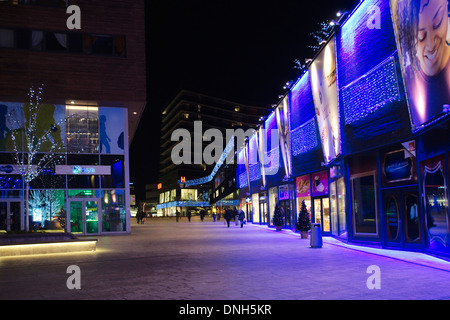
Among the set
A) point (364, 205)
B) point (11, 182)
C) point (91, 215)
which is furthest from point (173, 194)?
point (364, 205)

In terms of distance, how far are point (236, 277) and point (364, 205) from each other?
9987 millimetres

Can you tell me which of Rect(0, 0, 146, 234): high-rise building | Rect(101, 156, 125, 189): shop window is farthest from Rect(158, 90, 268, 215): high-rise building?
Rect(0, 0, 146, 234): high-rise building

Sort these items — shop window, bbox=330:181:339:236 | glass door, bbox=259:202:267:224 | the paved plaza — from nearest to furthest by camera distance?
the paved plaza, shop window, bbox=330:181:339:236, glass door, bbox=259:202:267:224

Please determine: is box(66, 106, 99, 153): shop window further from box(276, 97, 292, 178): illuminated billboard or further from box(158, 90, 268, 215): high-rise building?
box(158, 90, 268, 215): high-rise building

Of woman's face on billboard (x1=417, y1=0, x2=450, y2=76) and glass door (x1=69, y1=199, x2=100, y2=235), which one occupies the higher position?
woman's face on billboard (x1=417, y1=0, x2=450, y2=76)

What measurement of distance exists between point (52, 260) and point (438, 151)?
12.8 metres

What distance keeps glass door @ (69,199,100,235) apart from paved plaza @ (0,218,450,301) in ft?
44.8

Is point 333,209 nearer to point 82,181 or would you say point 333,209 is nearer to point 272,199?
point 272,199

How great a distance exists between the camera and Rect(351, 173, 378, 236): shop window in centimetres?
1766

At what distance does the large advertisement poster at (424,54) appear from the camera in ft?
37.2

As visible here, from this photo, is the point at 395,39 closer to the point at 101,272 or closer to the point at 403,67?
the point at 403,67

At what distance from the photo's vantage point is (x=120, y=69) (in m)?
29.2

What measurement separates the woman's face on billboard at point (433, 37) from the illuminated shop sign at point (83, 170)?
22.0 metres
